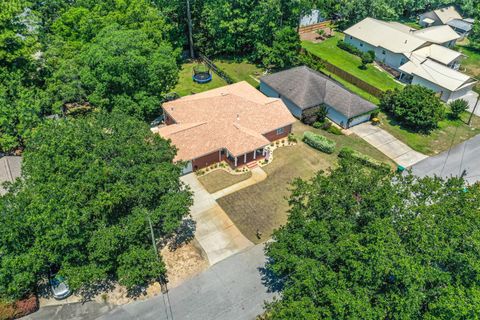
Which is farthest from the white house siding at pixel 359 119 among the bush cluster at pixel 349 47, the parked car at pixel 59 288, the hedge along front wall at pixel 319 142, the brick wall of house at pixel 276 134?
the parked car at pixel 59 288

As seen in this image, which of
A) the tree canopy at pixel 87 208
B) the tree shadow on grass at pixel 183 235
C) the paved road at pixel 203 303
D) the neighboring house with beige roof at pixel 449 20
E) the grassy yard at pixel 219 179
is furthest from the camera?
the neighboring house with beige roof at pixel 449 20

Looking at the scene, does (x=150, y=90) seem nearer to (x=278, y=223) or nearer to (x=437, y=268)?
(x=278, y=223)

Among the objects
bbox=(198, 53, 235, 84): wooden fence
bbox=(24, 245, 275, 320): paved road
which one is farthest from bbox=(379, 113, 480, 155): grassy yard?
bbox=(24, 245, 275, 320): paved road

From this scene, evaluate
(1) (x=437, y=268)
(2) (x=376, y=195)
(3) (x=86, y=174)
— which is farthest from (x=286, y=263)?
(3) (x=86, y=174)

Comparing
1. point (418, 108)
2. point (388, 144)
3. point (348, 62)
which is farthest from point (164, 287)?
point (348, 62)

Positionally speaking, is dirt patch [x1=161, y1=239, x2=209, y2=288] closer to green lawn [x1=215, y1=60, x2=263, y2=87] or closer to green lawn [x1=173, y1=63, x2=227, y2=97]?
green lawn [x1=173, y1=63, x2=227, y2=97]

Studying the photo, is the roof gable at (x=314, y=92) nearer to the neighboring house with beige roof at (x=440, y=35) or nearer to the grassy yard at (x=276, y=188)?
the grassy yard at (x=276, y=188)
